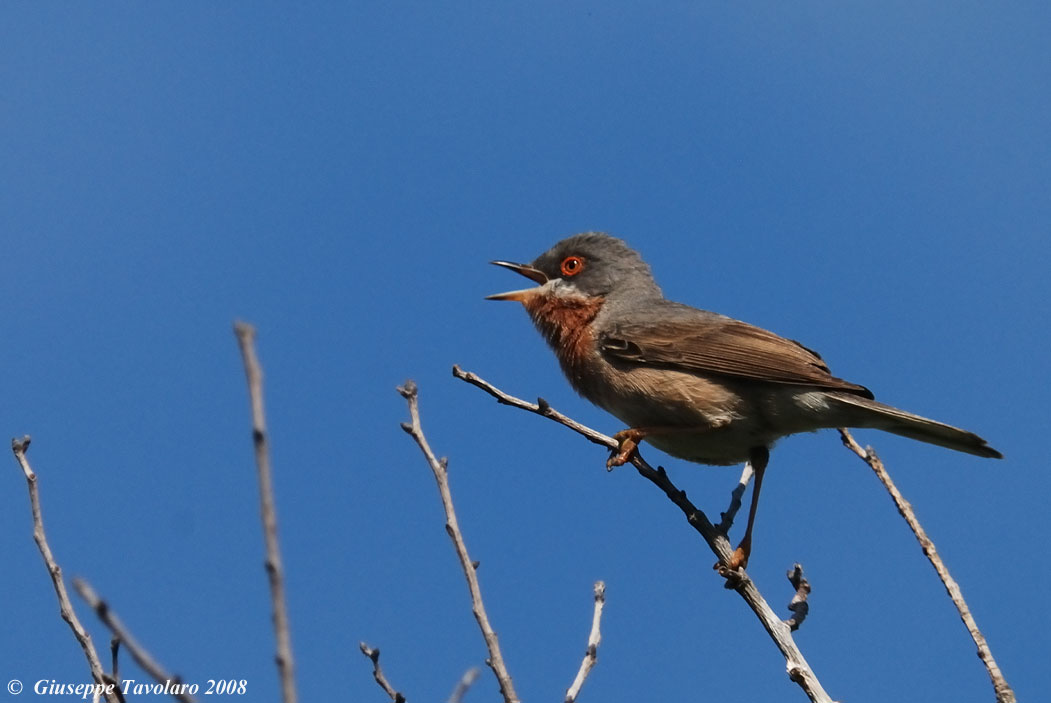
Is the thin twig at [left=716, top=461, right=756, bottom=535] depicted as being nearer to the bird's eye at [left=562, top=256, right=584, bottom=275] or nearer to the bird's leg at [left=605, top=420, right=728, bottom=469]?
the bird's leg at [left=605, top=420, right=728, bottom=469]

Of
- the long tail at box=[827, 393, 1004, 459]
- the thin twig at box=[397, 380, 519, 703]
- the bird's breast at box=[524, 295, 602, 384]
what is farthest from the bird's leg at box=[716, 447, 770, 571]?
the thin twig at box=[397, 380, 519, 703]

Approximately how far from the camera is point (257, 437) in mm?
1905

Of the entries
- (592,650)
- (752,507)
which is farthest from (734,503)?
(592,650)

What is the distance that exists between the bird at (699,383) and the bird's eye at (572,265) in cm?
22

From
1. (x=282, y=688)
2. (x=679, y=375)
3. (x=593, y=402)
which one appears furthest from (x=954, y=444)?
(x=282, y=688)

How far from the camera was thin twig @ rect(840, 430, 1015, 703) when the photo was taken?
3.67 metres

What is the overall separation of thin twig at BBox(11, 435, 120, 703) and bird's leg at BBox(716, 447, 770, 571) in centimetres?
299

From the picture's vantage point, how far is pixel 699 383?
6695 millimetres

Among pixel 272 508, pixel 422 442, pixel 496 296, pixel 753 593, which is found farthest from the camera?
pixel 496 296

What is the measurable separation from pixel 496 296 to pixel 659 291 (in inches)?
53.8

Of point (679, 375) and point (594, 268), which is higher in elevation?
point (594, 268)

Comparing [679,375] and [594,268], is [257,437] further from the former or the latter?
[594,268]

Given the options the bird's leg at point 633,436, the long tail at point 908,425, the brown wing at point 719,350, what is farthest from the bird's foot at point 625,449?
the long tail at point 908,425

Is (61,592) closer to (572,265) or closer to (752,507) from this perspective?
(752,507)
